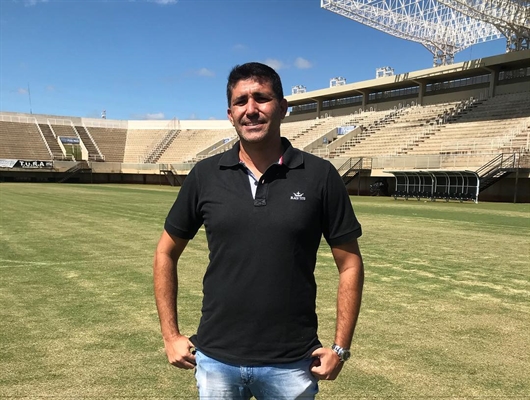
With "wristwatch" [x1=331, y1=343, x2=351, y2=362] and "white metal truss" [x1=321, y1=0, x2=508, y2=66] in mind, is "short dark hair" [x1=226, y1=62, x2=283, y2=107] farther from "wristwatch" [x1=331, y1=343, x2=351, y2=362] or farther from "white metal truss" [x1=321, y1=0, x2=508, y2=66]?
"white metal truss" [x1=321, y1=0, x2=508, y2=66]

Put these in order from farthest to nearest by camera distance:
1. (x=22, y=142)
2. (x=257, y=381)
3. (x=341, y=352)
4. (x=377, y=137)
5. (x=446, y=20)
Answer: (x=22, y=142) < (x=446, y=20) < (x=377, y=137) < (x=341, y=352) < (x=257, y=381)

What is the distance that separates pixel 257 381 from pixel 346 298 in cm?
61

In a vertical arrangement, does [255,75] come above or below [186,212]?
above

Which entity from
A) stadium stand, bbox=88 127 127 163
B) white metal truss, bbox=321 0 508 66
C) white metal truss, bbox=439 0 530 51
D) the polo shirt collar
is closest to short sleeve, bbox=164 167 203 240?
the polo shirt collar

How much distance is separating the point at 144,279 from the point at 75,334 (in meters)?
2.72

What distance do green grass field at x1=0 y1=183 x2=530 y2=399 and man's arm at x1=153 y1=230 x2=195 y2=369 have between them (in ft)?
5.36

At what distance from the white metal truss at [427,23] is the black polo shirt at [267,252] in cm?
4736

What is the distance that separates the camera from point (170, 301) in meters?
2.48

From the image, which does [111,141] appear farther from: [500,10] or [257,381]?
[257,381]

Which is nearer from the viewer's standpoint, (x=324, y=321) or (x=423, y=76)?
(x=324, y=321)

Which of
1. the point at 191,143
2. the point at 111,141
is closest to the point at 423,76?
the point at 191,143

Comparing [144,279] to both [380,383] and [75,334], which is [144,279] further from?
[380,383]

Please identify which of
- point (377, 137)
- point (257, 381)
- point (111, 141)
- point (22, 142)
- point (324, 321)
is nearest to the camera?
point (257, 381)

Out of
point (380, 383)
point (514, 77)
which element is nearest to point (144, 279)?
point (380, 383)
